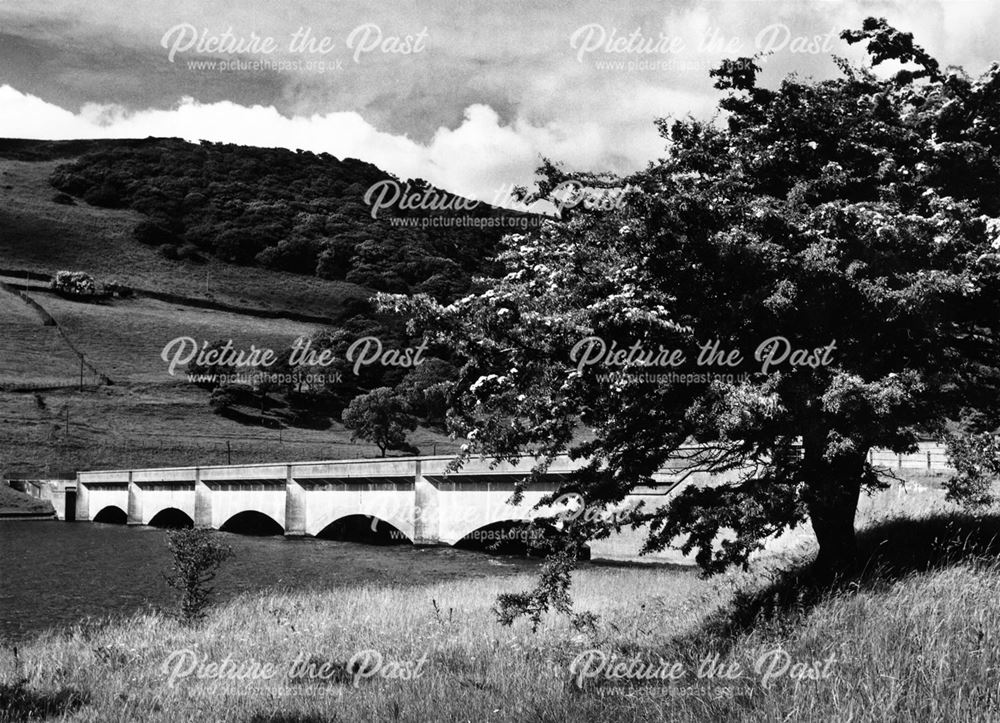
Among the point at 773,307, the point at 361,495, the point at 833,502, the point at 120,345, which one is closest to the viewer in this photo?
the point at 773,307

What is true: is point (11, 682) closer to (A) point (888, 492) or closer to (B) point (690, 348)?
(B) point (690, 348)

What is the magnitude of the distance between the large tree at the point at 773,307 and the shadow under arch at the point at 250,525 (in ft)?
172

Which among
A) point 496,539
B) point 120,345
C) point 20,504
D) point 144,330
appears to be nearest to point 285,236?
point 144,330

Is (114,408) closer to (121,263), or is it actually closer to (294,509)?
(294,509)

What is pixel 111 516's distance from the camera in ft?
251

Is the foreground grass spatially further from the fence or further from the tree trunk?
the fence

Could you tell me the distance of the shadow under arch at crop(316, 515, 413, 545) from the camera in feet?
165

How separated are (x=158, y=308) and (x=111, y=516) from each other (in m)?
62.2

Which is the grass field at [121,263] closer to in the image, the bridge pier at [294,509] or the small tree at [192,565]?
the bridge pier at [294,509]

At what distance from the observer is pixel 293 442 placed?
95562mm

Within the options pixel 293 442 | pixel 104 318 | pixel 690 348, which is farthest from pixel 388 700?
pixel 104 318

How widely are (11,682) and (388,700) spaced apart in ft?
18.7

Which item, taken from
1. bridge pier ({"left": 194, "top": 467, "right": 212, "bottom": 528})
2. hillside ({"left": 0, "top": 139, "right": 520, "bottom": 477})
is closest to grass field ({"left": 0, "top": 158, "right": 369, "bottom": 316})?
hillside ({"left": 0, "top": 139, "right": 520, "bottom": 477})

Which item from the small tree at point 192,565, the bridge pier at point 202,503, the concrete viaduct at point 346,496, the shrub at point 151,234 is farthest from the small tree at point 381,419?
the shrub at point 151,234
